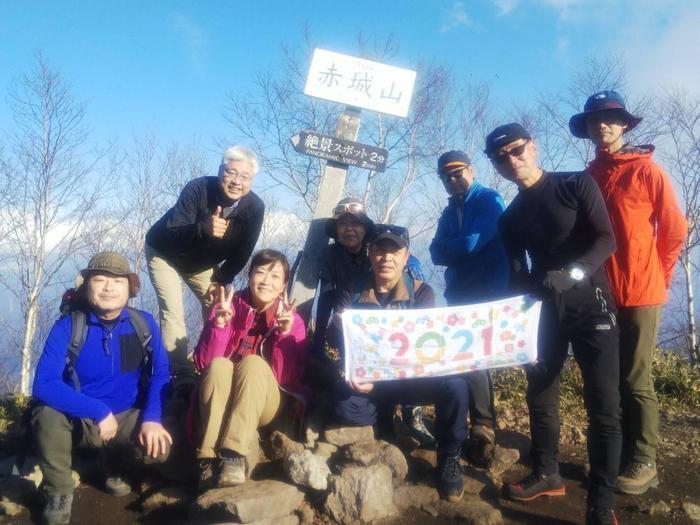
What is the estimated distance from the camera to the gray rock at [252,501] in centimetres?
292

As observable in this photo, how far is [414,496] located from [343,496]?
537 mm

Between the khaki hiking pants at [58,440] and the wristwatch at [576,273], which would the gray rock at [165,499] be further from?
the wristwatch at [576,273]

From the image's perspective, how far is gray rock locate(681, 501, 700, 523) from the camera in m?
3.34

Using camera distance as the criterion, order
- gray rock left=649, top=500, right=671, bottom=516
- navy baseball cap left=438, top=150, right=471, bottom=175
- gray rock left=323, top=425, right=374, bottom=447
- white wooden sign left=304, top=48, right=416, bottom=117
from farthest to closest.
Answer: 1. white wooden sign left=304, top=48, right=416, bottom=117
2. navy baseball cap left=438, top=150, right=471, bottom=175
3. gray rock left=323, top=425, right=374, bottom=447
4. gray rock left=649, top=500, right=671, bottom=516

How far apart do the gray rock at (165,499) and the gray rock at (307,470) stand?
2.47ft

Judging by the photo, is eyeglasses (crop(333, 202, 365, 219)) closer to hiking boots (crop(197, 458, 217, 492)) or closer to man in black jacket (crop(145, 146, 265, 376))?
man in black jacket (crop(145, 146, 265, 376))

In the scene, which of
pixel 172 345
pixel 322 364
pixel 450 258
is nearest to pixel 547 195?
pixel 450 258

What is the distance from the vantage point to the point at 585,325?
10.5 ft

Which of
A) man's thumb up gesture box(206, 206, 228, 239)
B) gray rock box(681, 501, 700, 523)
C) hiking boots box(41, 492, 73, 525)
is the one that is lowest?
hiking boots box(41, 492, 73, 525)

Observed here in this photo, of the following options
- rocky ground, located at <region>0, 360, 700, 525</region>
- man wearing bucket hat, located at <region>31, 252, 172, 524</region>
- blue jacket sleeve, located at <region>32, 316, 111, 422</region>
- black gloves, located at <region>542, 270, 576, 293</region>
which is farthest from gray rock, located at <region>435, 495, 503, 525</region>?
blue jacket sleeve, located at <region>32, 316, 111, 422</region>

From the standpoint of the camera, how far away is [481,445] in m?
3.95

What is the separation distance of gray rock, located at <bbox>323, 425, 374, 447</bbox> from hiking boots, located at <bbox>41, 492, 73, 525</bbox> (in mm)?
1835

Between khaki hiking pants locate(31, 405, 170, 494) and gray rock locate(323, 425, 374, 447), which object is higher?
gray rock locate(323, 425, 374, 447)

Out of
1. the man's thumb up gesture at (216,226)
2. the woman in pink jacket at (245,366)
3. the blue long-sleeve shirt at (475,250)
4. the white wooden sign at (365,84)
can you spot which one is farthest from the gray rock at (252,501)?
the white wooden sign at (365,84)
